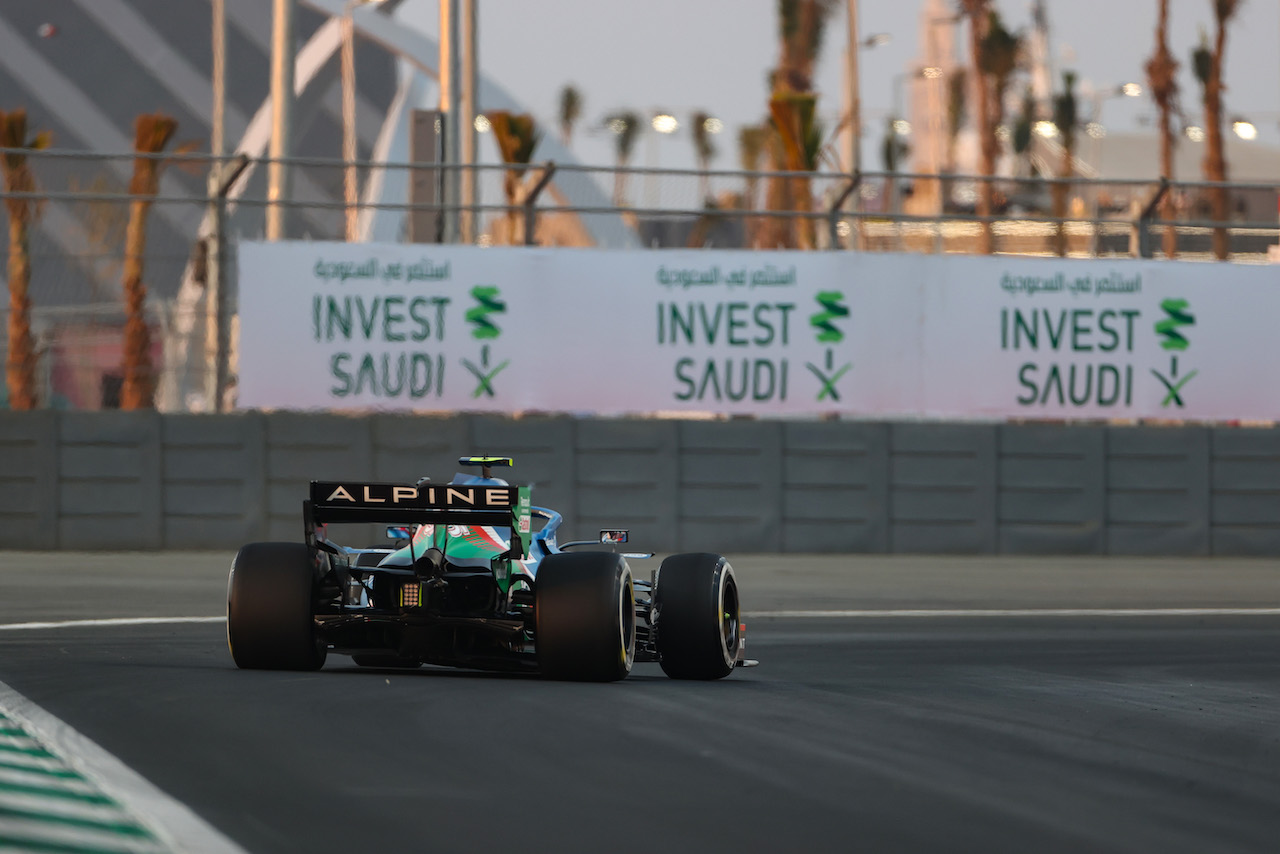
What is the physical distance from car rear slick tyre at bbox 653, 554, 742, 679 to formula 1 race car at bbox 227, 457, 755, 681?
0.93 ft

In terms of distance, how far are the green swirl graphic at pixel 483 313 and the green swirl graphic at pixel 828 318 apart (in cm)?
314

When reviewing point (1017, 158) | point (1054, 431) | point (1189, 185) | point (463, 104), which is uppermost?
point (1017, 158)

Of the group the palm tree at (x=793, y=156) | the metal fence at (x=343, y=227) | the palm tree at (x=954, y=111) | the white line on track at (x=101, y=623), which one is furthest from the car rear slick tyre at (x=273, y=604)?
the palm tree at (x=954, y=111)

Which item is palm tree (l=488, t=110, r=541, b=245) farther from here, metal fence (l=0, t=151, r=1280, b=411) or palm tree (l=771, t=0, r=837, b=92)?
palm tree (l=771, t=0, r=837, b=92)

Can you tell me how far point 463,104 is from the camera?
28406mm

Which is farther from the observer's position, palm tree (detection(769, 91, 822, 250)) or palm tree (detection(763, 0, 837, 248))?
palm tree (detection(769, 91, 822, 250))

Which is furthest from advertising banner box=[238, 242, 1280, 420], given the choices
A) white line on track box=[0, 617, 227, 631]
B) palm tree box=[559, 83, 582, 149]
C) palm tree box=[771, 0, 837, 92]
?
palm tree box=[559, 83, 582, 149]

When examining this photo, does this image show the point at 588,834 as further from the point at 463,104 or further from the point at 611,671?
the point at 463,104

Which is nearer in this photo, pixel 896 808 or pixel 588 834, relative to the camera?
pixel 588 834

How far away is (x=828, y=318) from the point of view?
66.0 ft

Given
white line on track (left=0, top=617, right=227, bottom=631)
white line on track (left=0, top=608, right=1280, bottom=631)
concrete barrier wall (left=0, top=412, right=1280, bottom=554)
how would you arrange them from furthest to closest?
1. concrete barrier wall (left=0, top=412, right=1280, bottom=554)
2. white line on track (left=0, top=608, right=1280, bottom=631)
3. white line on track (left=0, top=617, right=227, bottom=631)

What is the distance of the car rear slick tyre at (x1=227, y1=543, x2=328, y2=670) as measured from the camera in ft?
29.2

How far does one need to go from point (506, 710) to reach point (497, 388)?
1203 centimetres

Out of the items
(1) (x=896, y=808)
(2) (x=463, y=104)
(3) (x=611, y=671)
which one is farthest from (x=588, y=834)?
(2) (x=463, y=104)
